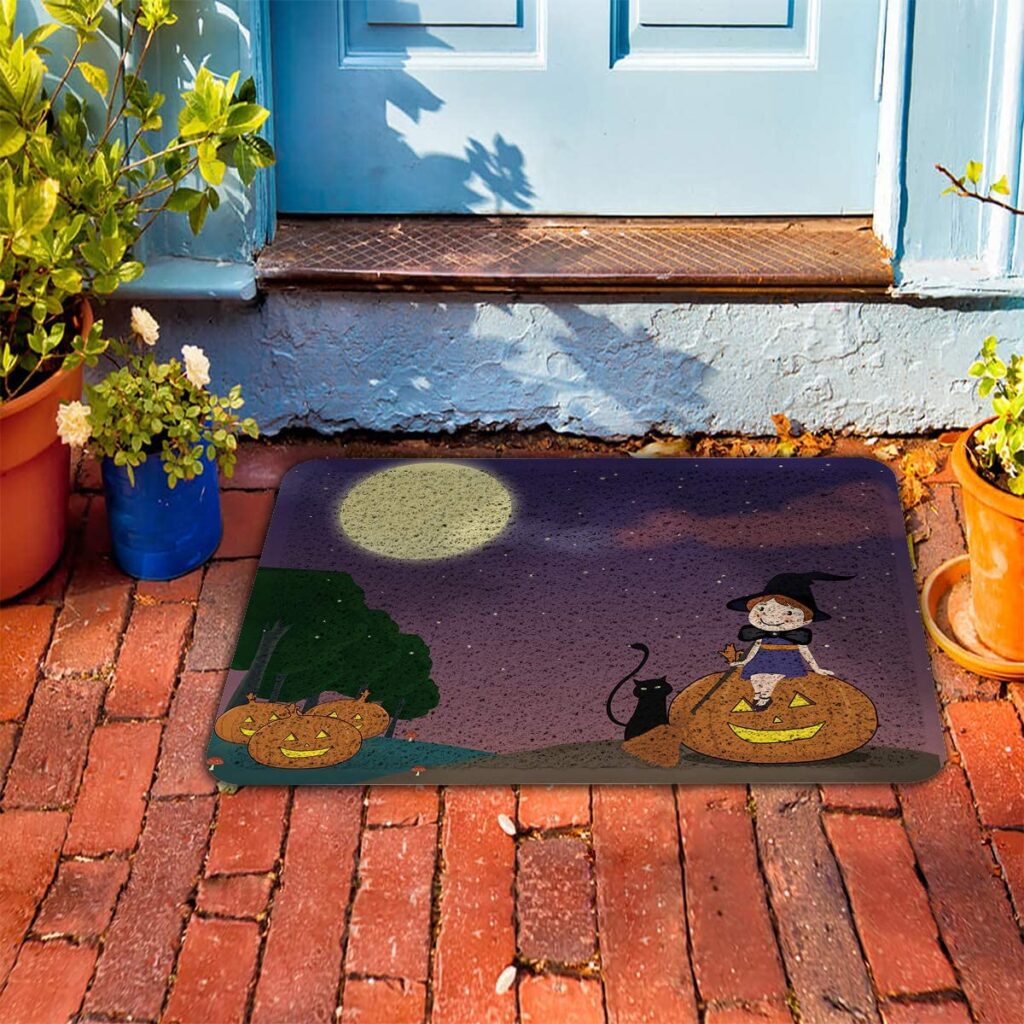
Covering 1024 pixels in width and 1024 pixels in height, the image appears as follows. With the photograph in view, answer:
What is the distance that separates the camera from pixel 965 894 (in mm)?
2363

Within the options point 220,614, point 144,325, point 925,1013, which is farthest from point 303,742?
point 925,1013

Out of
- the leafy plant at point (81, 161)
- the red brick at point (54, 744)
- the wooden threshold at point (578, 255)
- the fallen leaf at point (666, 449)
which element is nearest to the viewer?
the red brick at point (54, 744)

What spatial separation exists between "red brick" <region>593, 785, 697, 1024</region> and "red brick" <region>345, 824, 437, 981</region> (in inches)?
11.4

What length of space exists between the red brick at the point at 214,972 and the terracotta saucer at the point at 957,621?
1448 mm

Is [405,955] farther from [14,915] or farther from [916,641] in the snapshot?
[916,641]

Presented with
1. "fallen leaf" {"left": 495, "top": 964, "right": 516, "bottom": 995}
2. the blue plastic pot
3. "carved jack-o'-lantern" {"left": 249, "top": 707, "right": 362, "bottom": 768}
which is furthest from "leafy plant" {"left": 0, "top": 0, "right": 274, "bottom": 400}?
"fallen leaf" {"left": 495, "top": 964, "right": 516, "bottom": 995}

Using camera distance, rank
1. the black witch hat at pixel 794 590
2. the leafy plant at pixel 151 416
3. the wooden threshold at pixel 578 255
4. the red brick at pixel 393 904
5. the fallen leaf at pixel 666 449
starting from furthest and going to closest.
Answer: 1. the fallen leaf at pixel 666 449
2. the wooden threshold at pixel 578 255
3. the black witch hat at pixel 794 590
4. the leafy plant at pixel 151 416
5. the red brick at pixel 393 904

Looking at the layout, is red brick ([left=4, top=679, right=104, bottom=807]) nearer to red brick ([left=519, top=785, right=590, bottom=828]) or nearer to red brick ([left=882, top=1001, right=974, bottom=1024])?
red brick ([left=519, top=785, right=590, bottom=828])

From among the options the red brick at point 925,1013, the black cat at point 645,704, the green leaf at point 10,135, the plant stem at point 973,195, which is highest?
the green leaf at point 10,135

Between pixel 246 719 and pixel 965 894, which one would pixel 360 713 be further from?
pixel 965 894

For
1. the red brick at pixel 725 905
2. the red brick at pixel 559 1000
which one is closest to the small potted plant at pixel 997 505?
the red brick at pixel 725 905

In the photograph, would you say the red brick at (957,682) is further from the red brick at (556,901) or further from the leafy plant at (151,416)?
the leafy plant at (151,416)

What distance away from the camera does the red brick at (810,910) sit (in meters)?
2.20

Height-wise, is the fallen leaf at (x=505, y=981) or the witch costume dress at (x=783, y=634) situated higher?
the witch costume dress at (x=783, y=634)
